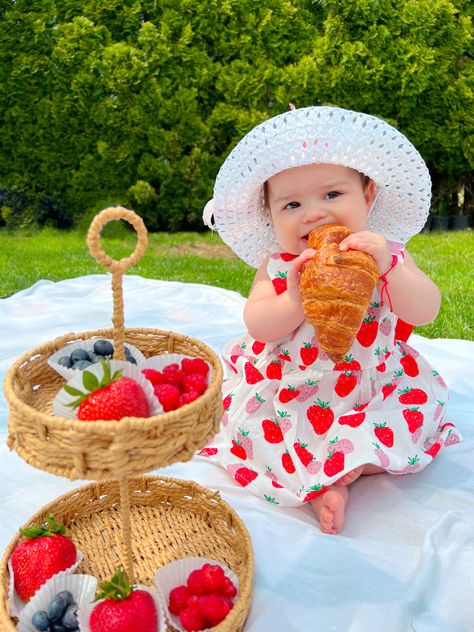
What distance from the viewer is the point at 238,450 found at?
1730 millimetres

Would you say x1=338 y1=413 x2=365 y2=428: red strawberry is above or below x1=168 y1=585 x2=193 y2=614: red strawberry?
above

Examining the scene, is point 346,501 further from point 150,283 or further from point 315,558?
point 150,283

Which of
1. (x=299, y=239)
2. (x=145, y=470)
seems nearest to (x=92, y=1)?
(x=299, y=239)

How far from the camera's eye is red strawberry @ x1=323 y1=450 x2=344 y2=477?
1520 mm

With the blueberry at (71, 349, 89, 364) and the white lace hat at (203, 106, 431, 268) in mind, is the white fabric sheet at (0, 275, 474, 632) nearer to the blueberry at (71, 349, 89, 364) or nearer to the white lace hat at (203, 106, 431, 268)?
the blueberry at (71, 349, 89, 364)

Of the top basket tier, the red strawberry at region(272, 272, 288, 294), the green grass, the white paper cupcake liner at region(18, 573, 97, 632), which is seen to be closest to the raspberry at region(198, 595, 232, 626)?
the white paper cupcake liner at region(18, 573, 97, 632)

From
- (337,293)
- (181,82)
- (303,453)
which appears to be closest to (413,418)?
(303,453)

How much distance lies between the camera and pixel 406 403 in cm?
167

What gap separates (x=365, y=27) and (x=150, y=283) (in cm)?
314

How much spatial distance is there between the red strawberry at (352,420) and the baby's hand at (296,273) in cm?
35

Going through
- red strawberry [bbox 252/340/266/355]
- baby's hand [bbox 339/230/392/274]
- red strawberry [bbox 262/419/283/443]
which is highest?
baby's hand [bbox 339/230/392/274]

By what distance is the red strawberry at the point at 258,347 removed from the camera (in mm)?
1791

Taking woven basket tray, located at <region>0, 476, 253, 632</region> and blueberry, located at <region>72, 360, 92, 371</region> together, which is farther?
woven basket tray, located at <region>0, 476, 253, 632</region>

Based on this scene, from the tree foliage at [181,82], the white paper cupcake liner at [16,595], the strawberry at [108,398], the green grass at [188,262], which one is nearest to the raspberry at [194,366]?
the strawberry at [108,398]
